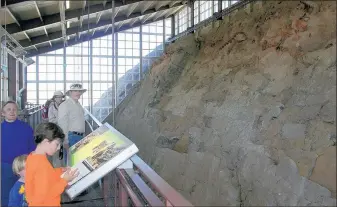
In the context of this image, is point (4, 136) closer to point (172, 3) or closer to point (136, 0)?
point (136, 0)

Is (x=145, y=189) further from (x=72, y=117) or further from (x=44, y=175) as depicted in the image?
(x=72, y=117)

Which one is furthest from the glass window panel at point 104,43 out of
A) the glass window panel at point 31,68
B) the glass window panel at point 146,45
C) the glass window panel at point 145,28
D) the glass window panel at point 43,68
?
the glass window panel at point 31,68

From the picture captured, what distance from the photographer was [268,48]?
928cm

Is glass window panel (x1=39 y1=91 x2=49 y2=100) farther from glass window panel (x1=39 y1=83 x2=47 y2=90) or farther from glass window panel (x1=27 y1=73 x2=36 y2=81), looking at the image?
glass window panel (x1=27 y1=73 x2=36 y2=81)

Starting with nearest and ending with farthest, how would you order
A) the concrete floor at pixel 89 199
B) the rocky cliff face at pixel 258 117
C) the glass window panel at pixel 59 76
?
the concrete floor at pixel 89 199, the rocky cliff face at pixel 258 117, the glass window panel at pixel 59 76

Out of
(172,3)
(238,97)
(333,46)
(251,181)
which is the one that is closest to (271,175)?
(251,181)

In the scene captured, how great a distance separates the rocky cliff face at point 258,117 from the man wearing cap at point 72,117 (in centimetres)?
289

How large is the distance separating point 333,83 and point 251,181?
7.22 ft

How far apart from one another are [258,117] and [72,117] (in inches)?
165

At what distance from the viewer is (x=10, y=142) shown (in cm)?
347

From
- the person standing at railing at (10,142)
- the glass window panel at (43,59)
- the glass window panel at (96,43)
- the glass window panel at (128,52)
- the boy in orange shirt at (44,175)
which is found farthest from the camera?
the glass window panel at (128,52)

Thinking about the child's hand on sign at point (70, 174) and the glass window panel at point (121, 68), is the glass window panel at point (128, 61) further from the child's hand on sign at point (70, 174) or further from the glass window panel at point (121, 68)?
the child's hand on sign at point (70, 174)

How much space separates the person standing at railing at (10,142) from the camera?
344 centimetres

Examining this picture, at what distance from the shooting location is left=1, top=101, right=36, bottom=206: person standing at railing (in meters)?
3.44
